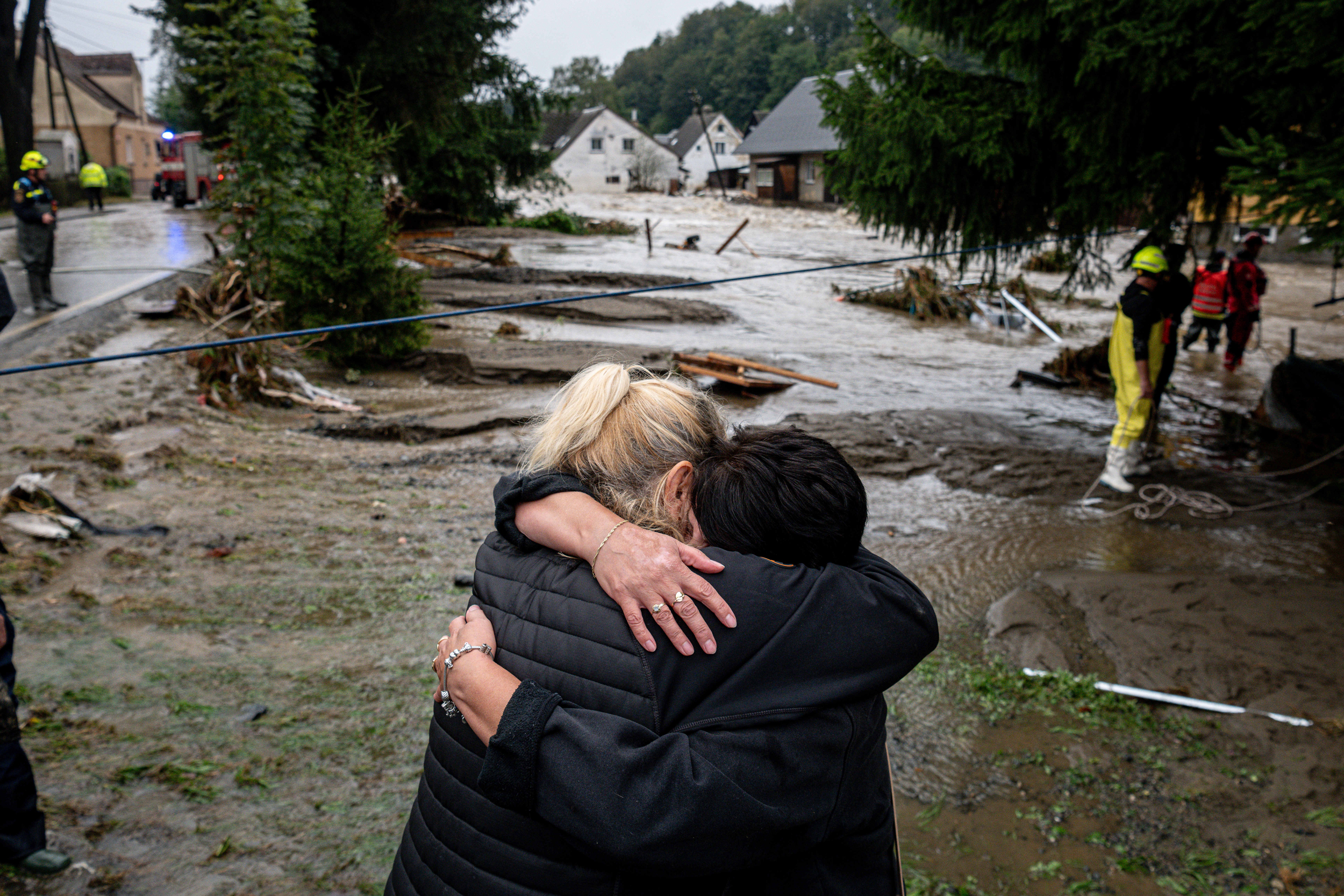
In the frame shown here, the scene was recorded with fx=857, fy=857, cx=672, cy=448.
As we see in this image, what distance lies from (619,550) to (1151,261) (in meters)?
7.47

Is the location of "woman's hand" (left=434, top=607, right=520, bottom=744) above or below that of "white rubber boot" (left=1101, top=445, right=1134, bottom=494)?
above

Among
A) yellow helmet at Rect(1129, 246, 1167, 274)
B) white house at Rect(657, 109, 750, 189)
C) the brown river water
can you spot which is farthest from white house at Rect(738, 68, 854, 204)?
yellow helmet at Rect(1129, 246, 1167, 274)

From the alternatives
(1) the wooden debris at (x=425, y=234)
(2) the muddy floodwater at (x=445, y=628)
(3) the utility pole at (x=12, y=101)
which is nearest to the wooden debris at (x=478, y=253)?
(1) the wooden debris at (x=425, y=234)

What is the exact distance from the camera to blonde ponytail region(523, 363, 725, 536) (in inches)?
61.7

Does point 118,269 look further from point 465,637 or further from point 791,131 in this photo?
point 791,131

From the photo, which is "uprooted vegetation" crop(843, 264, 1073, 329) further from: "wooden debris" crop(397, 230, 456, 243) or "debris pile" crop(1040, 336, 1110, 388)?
"wooden debris" crop(397, 230, 456, 243)

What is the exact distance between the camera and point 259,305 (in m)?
10.3

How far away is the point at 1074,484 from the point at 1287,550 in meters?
1.89

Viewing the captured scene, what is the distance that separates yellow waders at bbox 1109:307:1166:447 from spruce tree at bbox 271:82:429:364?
7.91 metres

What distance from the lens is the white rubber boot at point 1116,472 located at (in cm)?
769

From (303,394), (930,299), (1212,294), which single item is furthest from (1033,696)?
(930,299)

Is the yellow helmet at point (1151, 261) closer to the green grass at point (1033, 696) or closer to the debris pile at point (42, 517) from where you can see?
the green grass at point (1033, 696)

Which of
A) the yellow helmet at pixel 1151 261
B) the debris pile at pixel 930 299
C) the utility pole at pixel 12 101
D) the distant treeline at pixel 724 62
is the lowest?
the debris pile at pixel 930 299

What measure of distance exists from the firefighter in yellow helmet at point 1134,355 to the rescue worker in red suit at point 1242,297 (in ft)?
22.6
